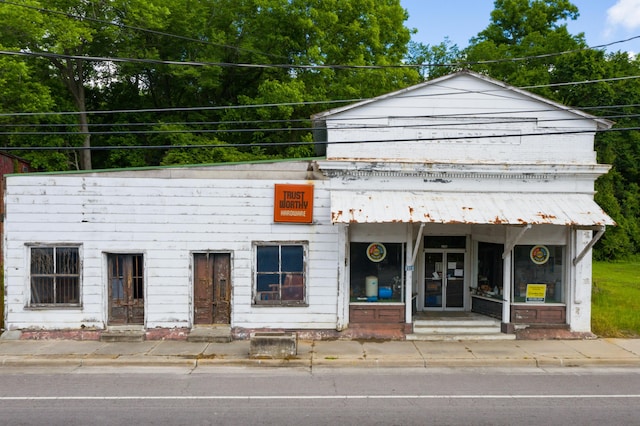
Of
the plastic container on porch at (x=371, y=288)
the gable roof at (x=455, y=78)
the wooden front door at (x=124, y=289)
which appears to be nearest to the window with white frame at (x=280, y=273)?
the plastic container on porch at (x=371, y=288)

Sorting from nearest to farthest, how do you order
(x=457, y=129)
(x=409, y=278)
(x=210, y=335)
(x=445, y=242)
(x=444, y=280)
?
(x=210, y=335), (x=409, y=278), (x=457, y=129), (x=445, y=242), (x=444, y=280)

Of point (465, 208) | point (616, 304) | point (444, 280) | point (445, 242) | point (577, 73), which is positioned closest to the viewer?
point (465, 208)

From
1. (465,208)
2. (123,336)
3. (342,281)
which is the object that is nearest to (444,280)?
(465,208)

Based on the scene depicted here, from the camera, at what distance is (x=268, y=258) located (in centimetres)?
1262

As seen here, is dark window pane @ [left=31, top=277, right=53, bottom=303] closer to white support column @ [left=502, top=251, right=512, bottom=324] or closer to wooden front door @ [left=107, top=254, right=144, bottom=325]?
wooden front door @ [left=107, top=254, right=144, bottom=325]

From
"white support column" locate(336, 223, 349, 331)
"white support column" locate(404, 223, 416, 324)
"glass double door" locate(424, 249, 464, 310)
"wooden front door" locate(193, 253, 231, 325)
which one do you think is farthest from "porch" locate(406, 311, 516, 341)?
"wooden front door" locate(193, 253, 231, 325)

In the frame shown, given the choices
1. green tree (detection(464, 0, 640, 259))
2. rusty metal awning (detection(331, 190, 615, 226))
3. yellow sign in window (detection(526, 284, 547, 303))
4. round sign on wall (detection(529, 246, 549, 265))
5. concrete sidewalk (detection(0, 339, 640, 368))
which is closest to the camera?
concrete sidewalk (detection(0, 339, 640, 368))

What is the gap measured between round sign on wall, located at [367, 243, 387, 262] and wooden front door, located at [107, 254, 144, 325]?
612 cm

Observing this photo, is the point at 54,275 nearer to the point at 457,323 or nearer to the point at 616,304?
the point at 457,323

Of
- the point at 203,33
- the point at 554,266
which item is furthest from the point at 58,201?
the point at 203,33

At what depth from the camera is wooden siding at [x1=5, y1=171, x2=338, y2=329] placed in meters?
12.2

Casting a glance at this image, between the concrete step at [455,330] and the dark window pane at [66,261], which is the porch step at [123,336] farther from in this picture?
the concrete step at [455,330]

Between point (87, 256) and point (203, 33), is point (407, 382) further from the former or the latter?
point (203, 33)

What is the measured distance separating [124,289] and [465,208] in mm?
9206
